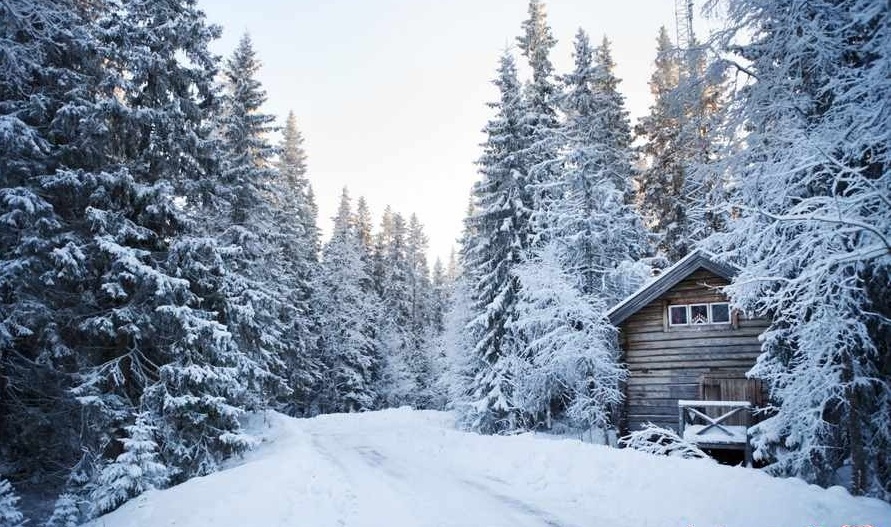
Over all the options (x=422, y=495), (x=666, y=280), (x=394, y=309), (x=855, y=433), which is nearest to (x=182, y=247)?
(x=422, y=495)

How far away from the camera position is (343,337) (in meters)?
43.2

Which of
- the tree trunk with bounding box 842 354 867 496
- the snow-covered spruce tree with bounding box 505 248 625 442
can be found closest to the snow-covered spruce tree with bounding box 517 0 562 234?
the snow-covered spruce tree with bounding box 505 248 625 442

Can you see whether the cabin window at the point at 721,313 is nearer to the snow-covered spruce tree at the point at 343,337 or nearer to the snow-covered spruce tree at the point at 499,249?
the snow-covered spruce tree at the point at 499,249

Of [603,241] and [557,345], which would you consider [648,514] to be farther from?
[603,241]

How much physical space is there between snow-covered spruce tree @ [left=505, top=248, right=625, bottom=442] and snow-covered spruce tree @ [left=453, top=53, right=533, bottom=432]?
8.64 feet

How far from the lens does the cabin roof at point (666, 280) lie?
16.6m

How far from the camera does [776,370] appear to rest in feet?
39.4

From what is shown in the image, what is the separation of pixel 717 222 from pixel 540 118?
32.6ft

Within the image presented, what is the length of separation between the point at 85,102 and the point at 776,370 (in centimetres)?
1827

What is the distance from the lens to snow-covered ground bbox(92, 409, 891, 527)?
315 inches

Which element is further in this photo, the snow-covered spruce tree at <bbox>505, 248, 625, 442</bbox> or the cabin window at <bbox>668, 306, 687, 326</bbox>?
the snow-covered spruce tree at <bbox>505, 248, 625, 442</bbox>

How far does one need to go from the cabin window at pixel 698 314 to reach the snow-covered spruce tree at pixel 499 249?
7.48 meters

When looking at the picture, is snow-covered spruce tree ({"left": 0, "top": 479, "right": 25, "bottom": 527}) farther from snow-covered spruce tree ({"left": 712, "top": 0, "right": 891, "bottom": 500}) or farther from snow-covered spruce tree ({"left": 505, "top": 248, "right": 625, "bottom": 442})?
snow-covered spruce tree ({"left": 505, "top": 248, "right": 625, "bottom": 442})

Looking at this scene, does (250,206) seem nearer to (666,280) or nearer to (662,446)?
(666,280)
